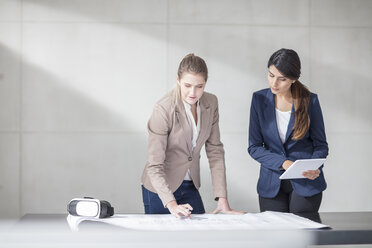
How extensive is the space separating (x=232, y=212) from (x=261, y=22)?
8.94 ft

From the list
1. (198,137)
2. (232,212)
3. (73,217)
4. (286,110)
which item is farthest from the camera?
(286,110)

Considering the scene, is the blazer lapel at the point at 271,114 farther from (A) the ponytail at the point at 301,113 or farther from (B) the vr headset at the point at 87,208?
(B) the vr headset at the point at 87,208

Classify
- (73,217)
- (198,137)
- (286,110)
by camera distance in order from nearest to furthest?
1. (73,217)
2. (198,137)
3. (286,110)

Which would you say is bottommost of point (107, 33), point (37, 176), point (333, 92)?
point (37, 176)

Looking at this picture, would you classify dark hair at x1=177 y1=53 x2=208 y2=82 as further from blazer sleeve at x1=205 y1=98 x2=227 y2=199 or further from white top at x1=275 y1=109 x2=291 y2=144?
→ white top at x1=275 y1=109 x2=291 y2=144

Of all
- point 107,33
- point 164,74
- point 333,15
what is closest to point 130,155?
point 164,74

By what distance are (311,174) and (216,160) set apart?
52cm

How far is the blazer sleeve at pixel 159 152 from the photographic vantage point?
227 cm

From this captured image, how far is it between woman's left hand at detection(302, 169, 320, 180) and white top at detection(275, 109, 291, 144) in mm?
247

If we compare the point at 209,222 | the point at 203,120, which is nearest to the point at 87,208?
the point at 209,222

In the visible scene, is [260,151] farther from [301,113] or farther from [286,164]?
[301,113]

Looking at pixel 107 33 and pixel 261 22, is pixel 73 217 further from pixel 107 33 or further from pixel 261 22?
pixel 261 22

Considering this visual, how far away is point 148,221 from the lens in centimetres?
188

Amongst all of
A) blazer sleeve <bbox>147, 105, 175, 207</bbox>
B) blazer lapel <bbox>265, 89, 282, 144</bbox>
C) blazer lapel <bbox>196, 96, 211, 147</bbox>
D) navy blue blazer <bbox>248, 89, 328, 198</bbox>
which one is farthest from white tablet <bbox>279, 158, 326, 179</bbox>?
blazer sleeve <bbox>147, 105, 175, 207</bbox>
